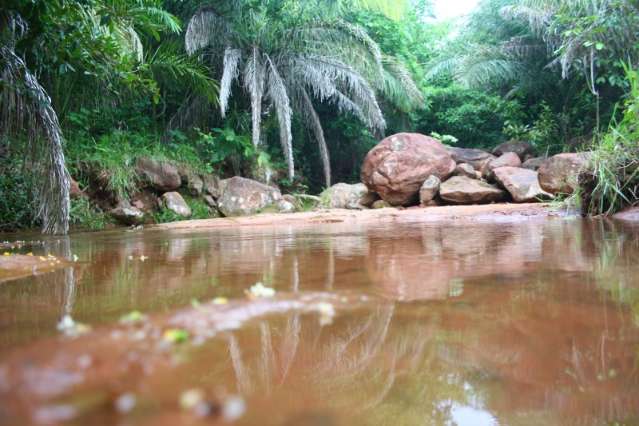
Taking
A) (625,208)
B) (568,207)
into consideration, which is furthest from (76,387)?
(568,207)

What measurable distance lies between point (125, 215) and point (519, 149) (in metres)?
8.97

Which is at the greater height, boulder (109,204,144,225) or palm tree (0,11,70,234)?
palm tree (0,11,70,234)

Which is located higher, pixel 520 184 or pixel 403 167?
pixel 403 167

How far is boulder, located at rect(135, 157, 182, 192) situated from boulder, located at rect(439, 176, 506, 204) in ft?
16.0

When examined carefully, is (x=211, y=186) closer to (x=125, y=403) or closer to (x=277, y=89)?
(x=277, y=89)

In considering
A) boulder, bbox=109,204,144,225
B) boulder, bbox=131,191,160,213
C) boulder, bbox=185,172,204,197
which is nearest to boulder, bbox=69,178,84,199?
boulder, bbox=109,204,144,225

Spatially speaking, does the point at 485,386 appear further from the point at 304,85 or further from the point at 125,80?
the point at 304,85

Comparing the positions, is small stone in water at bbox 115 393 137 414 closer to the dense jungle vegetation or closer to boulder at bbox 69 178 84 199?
the dense jungle vegetation

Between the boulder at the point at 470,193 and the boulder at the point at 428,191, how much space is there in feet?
0.49

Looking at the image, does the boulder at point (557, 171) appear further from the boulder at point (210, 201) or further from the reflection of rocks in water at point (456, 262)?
the boulder at point (210, 201)

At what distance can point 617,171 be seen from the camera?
397cm

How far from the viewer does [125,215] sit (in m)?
7.13

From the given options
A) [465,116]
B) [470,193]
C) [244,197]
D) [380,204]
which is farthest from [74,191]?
[465,116]

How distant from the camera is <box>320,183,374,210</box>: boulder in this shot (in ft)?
30.3
